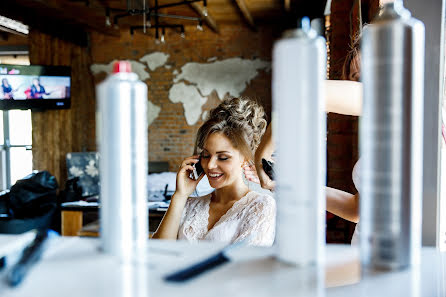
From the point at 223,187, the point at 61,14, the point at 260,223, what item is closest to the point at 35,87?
the point at 61,14

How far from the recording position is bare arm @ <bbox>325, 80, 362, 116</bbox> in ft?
3.12

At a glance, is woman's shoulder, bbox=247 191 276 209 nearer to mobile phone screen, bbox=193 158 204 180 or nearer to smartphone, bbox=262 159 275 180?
mobile phone screen, bbox=193 158 204 180

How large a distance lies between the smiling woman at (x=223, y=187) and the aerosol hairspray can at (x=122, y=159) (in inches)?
47.9

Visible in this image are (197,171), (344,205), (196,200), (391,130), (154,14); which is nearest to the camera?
(391,130)

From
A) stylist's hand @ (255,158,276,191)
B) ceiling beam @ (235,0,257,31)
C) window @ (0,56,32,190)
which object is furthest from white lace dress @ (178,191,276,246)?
window @ (0,56,32,190)

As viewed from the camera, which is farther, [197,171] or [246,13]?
[246,13]

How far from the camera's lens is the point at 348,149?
3314 mm

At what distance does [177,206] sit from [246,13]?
4.11 meters

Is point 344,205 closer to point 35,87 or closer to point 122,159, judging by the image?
point 122,159

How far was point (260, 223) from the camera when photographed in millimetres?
1688

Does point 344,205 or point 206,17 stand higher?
point 206,17

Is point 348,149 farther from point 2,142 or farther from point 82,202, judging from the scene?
point 2,142

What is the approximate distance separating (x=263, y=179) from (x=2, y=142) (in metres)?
7.03

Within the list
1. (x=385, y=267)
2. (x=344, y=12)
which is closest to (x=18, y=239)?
(x=385, y=267)
